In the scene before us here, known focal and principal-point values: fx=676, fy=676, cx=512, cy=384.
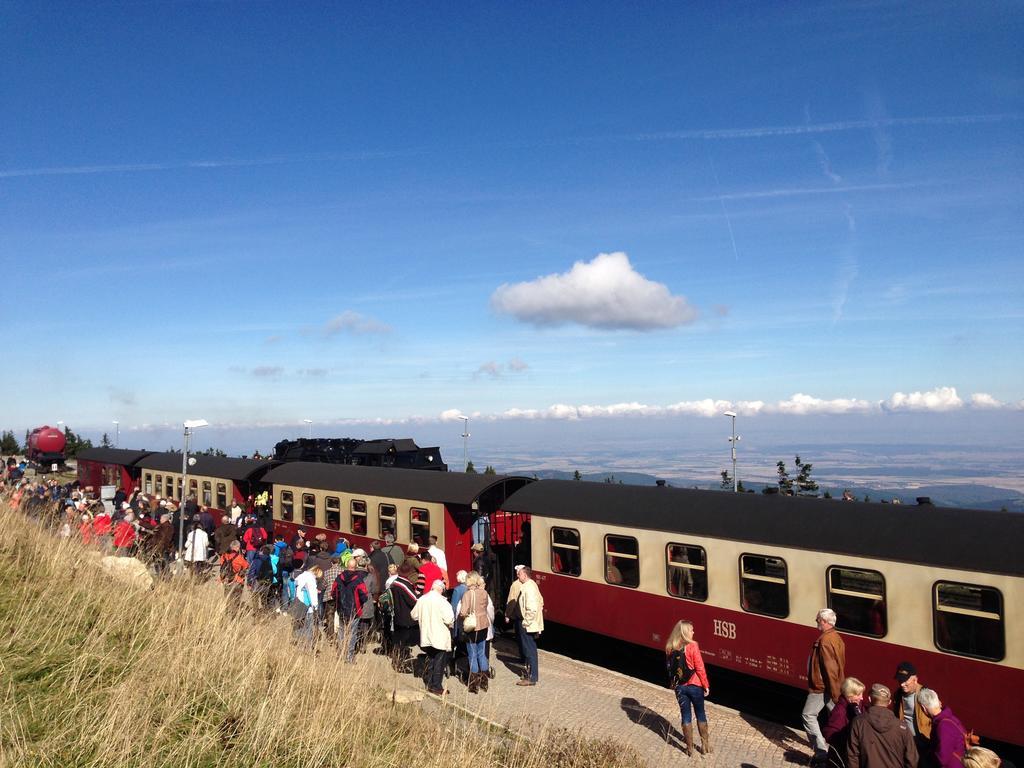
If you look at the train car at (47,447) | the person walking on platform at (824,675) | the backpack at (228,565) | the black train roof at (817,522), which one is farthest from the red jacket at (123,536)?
the train car at (47,447)

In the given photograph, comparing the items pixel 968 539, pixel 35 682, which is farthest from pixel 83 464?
pixel 968 539

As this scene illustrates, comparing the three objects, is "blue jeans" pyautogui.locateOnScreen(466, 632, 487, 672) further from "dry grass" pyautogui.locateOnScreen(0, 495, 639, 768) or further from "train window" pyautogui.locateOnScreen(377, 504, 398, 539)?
"train window" pyautogui.locateOnScreen(377, 504, 398, 539)

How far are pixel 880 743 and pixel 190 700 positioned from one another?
239 inches

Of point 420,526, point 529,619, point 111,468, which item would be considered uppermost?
point 111,468

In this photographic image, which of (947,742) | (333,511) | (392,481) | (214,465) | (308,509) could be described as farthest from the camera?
(214,465)

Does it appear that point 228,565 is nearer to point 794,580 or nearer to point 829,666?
point 794,580

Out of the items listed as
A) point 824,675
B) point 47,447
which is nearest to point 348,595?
point 824,675

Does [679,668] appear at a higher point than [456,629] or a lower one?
higher

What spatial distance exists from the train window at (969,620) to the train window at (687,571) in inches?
133

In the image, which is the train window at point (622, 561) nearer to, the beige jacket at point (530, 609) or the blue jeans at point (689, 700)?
the beige jacket at point (530, 609)

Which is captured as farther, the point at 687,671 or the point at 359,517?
the point at 359,517

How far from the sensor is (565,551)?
13539 millimetres

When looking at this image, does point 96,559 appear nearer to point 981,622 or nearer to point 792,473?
point 981,622

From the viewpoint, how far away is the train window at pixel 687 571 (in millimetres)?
11133
